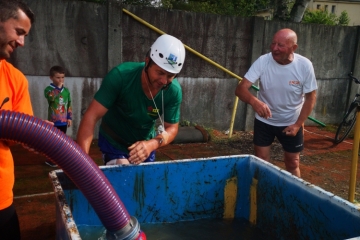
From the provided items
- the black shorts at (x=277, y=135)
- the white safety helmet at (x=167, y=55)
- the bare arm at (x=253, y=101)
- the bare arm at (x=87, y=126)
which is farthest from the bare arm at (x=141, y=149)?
the black shorts at (x=277, y=135)

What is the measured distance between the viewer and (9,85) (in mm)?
2080

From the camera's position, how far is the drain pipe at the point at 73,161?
1759mm

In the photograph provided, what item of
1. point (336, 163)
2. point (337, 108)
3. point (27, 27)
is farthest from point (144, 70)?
point (337, 108)

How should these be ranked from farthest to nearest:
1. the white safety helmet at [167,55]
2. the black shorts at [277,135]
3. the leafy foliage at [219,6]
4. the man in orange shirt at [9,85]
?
the leafy foliage at [219,6], the black shorts at [277,135], the white safety helmet at [167,55], the man in orange shirt at [9,85]

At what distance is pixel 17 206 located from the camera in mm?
4004

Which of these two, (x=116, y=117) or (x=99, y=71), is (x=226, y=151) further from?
(x=116, y=117)

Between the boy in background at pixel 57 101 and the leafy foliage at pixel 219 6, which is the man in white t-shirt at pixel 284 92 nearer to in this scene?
the boy in background at pixel 57 101

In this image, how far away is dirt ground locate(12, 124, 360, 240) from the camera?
151 inches

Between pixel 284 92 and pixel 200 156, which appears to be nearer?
pixel 284 92

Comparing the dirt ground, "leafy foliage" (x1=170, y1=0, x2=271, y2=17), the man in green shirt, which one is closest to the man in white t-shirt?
the man in green shirt

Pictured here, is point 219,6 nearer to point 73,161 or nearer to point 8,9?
point 8,9

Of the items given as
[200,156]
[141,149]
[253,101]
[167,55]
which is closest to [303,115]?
[253,101]

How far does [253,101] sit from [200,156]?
271cm

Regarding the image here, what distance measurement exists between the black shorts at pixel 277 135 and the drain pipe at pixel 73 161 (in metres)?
2.54
